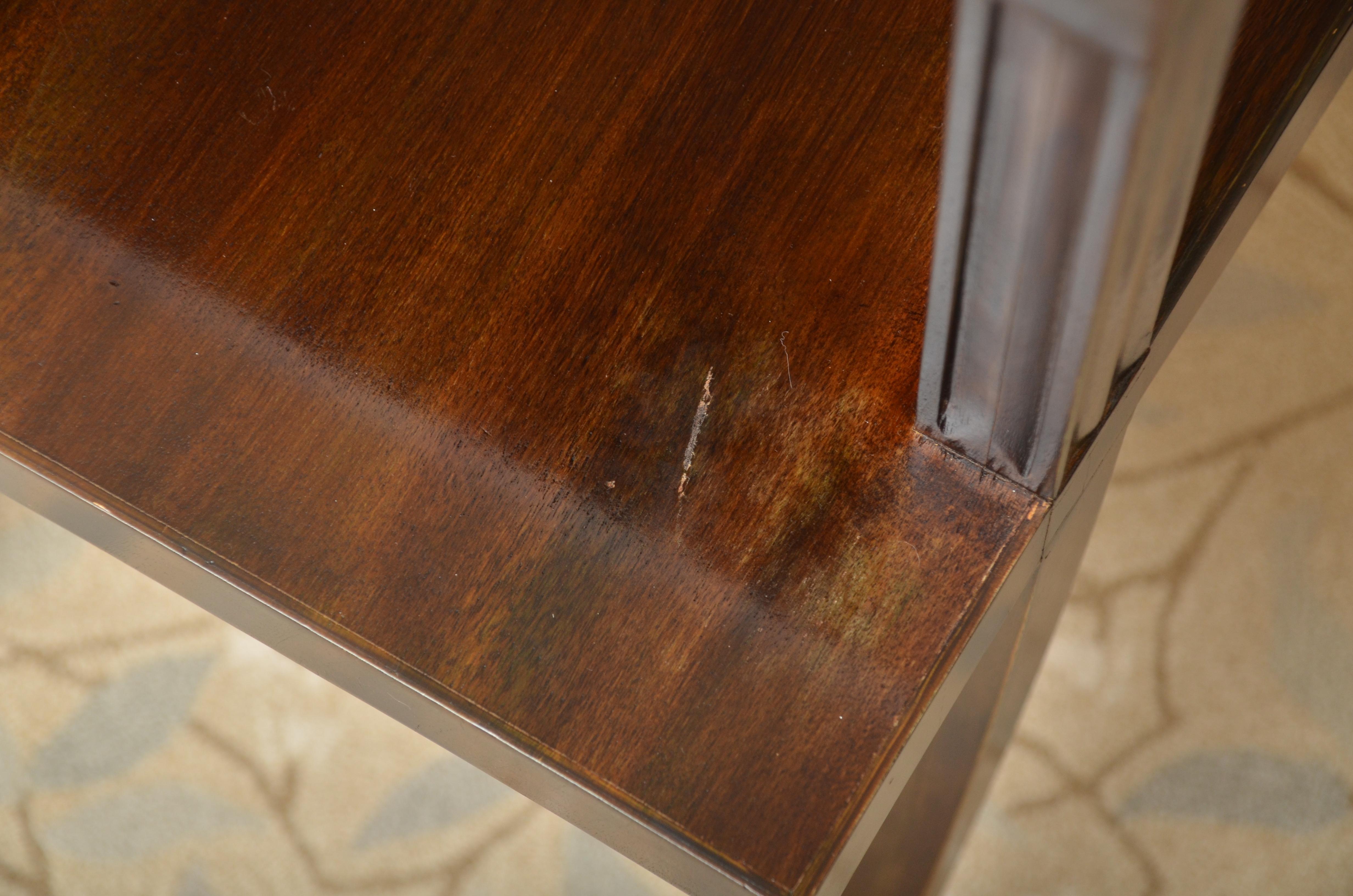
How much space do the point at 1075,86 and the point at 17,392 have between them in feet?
1.31

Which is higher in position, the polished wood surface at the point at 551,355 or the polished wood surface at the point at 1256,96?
the polished wood surface at the point at 1256,96

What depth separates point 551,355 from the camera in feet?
1.45

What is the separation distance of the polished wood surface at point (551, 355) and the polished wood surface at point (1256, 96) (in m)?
0.10

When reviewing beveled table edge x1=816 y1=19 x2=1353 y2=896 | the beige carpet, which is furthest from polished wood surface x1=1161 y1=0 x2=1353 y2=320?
the beige carpet

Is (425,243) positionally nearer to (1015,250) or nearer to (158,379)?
(158,379)

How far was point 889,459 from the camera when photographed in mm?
410

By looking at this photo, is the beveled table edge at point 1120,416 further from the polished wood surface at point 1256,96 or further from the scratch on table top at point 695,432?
the scratch on table top at point 695,432

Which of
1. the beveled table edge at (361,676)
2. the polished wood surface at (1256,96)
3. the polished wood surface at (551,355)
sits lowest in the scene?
the beveled table edge at (361,676)

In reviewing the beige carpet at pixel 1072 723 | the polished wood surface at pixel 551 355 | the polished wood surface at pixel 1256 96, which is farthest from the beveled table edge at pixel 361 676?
the beige carpet at pixel 1072 723

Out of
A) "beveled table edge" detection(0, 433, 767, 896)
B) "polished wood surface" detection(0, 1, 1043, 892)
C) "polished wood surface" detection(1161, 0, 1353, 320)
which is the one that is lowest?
"beveled table edge" detection(0, 433, 767, 896)

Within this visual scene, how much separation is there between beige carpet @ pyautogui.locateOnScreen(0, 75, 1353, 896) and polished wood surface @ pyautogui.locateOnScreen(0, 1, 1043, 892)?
2.11ft

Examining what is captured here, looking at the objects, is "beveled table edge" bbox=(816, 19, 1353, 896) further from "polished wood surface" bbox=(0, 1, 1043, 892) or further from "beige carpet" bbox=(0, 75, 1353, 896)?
"beige carpet" bbox=(0, 75, 1353, 896)

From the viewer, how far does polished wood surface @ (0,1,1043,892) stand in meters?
0.39

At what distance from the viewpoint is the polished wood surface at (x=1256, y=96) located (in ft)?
1.40
